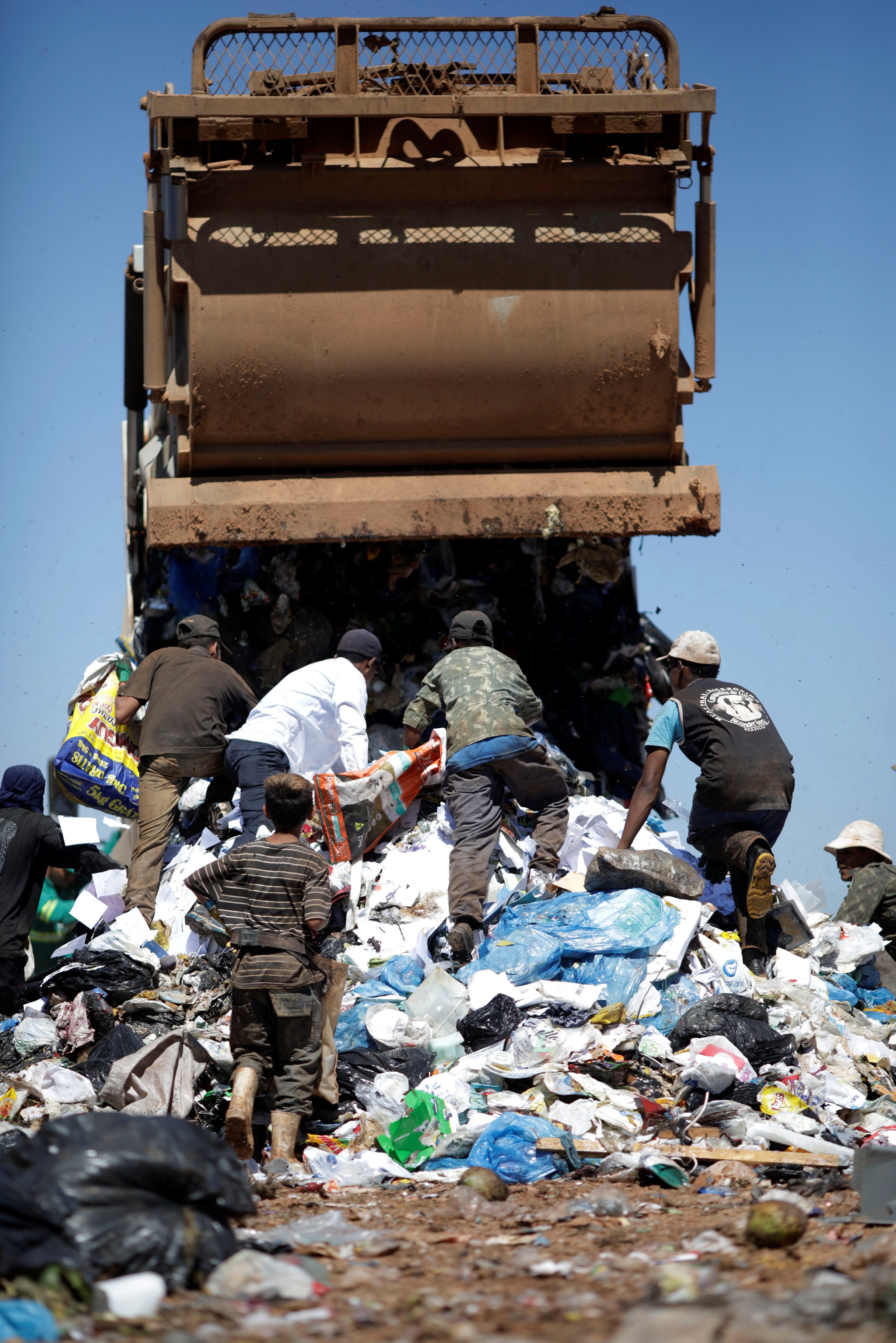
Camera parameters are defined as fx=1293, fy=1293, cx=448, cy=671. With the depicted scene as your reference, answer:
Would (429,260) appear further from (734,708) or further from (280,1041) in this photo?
(280,1041)

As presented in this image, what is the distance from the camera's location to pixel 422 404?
6.02m

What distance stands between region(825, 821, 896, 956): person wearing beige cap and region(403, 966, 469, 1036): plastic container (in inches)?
93.3

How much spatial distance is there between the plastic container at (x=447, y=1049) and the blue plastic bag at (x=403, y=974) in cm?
40

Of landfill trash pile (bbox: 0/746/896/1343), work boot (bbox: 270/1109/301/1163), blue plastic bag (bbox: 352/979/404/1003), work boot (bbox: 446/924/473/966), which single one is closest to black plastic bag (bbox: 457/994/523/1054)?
landfill trash pile (bbox: 0/746/896/1343)

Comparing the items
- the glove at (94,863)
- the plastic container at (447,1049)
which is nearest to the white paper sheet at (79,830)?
the glove at (94,863)

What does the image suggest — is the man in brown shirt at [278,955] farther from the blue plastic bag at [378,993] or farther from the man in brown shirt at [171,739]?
the man in brown shirt at [171,739]

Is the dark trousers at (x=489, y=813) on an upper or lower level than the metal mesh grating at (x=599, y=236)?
lower

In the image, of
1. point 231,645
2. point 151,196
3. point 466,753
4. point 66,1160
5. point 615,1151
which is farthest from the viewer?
point 231,645

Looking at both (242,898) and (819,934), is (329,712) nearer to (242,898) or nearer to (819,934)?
(242,898)

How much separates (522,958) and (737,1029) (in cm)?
82

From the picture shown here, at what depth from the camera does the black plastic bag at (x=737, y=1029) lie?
14.6ft

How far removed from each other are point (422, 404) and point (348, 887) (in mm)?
2246

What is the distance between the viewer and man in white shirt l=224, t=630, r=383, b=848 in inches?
216

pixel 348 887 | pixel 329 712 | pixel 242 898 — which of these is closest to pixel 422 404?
pixel 329 712
